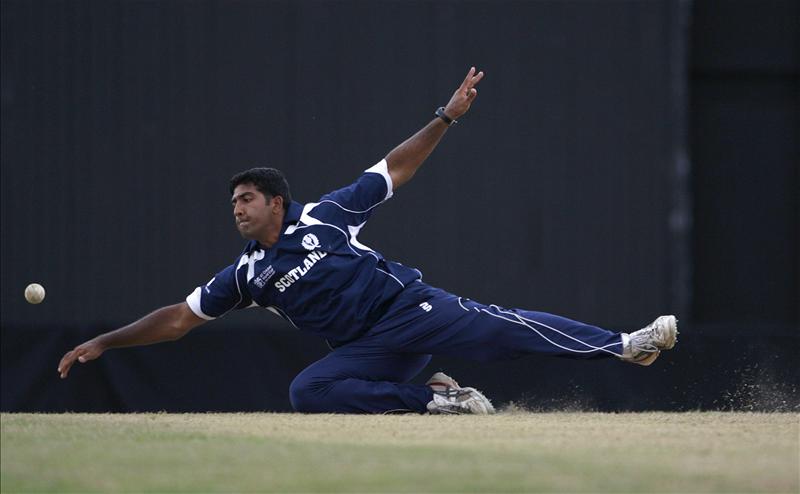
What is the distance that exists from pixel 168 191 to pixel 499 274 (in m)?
2.28

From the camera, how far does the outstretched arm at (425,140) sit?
6.51m

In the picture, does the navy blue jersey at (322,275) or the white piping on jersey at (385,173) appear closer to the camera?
the navy blue jersey at (322,275)

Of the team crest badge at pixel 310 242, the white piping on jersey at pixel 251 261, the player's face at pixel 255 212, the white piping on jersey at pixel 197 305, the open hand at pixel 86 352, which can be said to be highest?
the player's face at pixel 255 212

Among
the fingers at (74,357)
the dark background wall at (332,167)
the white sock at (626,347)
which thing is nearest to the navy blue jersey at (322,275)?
the fingers at (74,357)

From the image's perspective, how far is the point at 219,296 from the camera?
656 centimetres

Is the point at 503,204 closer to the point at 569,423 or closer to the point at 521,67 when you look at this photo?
the point at 521,67


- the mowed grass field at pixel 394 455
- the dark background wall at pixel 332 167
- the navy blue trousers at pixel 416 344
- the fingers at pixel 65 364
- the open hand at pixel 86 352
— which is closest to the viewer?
the mowed grass field at pixel 394 455

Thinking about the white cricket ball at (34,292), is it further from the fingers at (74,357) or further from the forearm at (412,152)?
the forearm at (412,152)

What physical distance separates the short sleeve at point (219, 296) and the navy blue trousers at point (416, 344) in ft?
1.68

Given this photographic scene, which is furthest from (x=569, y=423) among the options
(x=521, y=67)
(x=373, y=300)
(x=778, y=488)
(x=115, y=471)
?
(x=521, y=67)

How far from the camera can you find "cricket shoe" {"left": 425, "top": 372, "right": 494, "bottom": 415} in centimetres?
651

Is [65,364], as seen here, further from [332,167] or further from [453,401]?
[332,167]

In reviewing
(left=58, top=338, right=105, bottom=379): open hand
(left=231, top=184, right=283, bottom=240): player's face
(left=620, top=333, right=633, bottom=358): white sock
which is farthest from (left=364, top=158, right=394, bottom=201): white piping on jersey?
(left=58, top=338, right=105, bottom=379): open hand

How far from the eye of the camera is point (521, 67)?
8.91 m
